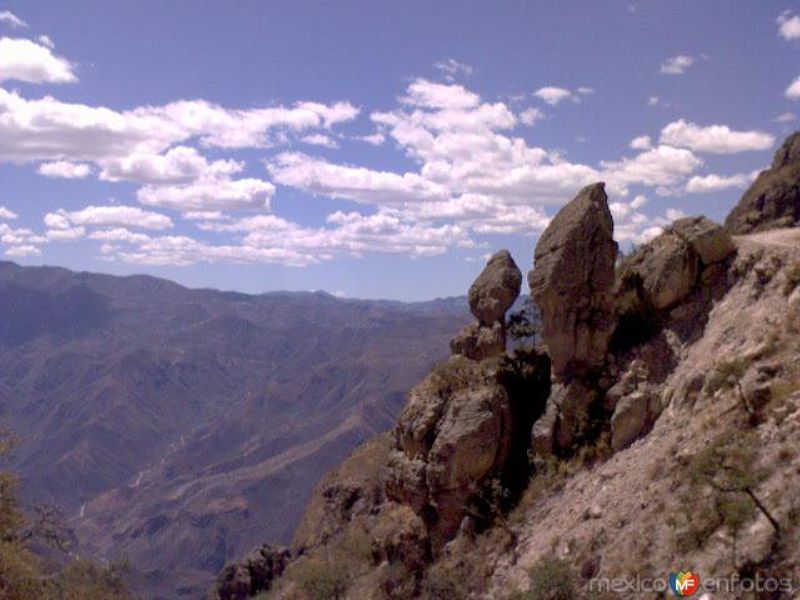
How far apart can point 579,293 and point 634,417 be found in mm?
5267

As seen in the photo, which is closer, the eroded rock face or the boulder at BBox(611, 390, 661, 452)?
the boulder at BBox(611, 390, 661, 452)

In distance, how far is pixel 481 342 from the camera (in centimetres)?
3144

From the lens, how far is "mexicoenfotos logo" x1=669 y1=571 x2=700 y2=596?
15922 mm

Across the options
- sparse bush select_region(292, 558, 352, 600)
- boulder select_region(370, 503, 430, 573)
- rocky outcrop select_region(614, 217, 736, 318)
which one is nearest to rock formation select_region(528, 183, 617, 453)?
rocky outcrop select_region(614, 217, 736, 318)

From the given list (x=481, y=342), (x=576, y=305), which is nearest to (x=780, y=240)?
(x=576, y=305)

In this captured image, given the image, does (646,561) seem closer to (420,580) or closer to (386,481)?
(420,580)

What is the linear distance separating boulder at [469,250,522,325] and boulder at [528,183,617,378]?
179 inches

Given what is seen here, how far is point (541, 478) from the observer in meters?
25.0

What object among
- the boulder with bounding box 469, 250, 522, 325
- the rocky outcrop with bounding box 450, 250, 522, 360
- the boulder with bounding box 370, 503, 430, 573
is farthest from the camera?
the boulder with bounding box 469, 250, 522, 325

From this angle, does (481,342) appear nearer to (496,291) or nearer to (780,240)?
(496,291)

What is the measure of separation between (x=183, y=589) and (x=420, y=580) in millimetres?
141792

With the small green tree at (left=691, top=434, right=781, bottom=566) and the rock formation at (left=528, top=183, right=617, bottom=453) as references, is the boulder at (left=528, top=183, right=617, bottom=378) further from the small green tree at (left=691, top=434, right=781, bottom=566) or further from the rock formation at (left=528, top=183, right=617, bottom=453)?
the small green tree at (left=691, top=434, right=781, bottom=566)

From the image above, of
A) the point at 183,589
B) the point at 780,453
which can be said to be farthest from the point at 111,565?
the point at 183,589

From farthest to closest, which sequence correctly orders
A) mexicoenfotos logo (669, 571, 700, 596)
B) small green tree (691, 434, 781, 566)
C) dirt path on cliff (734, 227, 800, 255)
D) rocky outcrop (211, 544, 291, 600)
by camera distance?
rocky outcrop (211, 544, 291, 600), dirt path on cliff (734, 227, 800, 255), mexicoenfotos logo (669, 571, 700, 596), small green tree (691, 434, 781, 566)
